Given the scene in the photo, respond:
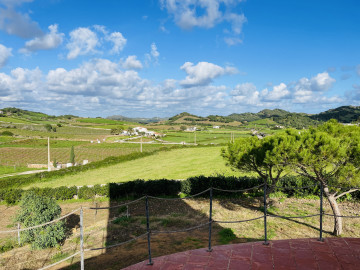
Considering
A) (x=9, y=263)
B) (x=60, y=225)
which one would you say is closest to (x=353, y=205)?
(x=60, y=225)

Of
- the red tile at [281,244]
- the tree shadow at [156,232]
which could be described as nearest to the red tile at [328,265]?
the red tile at [281,244]

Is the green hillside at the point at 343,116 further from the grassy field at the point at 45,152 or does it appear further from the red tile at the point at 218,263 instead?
the red tile at the point at 218,263

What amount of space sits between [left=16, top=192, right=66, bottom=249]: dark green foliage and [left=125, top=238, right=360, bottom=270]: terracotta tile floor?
5.94m

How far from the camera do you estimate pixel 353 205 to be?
42.6 ft

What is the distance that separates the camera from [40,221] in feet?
33.4

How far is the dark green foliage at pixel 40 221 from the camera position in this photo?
9648 millimetres

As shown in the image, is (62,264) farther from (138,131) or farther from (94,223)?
(138,131)

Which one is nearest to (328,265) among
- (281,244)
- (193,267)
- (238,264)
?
(281,244)

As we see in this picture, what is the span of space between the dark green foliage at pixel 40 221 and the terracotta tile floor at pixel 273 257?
19.5ft

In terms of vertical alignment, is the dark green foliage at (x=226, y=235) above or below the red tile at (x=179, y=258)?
below

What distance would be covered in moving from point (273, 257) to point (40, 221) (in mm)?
9480

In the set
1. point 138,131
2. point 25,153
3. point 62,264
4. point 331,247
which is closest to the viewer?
point 331,247

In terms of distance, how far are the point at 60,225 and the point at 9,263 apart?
6.80ft

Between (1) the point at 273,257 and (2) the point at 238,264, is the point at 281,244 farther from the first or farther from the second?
(2) the point at 238,264
